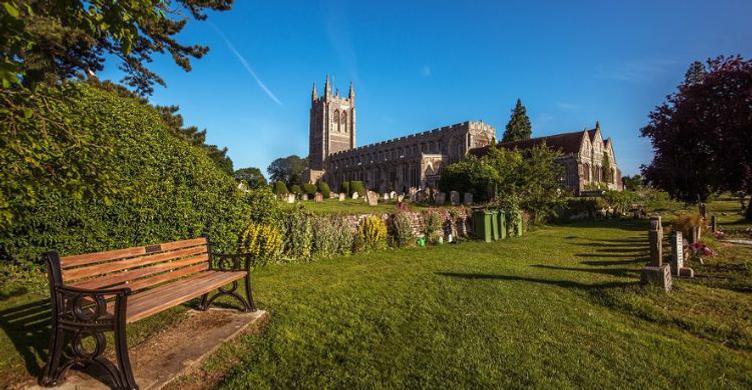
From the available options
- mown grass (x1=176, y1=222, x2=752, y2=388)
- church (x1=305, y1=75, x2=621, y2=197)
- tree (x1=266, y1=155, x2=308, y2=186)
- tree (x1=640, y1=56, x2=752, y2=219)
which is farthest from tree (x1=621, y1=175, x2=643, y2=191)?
tree (x1=266, y1=155, x2=308, y2=186)

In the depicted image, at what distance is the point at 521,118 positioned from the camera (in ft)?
175

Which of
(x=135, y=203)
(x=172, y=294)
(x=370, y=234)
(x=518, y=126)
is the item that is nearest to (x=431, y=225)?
(x=370, y=234)

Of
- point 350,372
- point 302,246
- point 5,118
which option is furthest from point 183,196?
point 350,372

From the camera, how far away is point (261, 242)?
25.5 feet

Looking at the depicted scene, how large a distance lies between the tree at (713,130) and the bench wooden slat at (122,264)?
31.3 feet

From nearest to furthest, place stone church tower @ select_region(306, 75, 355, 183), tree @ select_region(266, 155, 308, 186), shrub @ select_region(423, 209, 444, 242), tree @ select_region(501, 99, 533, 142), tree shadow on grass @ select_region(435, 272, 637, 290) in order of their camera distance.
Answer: tree shadow on grass @ select_region(435, 272, 637, 290)
shrub @ select_region(423, 209, 444, 242)
tree @ select_region(501, 99, 533, 142)
stone church tower @ select_region(306, 75, 355, 183)
tree @ select_region(266, 155, 308, 186)

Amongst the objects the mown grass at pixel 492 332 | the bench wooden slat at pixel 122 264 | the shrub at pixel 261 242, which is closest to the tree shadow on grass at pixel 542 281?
the mown grass at pixel 492 332

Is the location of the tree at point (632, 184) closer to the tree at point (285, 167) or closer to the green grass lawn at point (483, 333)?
the green grass lawn at point (483, 333)

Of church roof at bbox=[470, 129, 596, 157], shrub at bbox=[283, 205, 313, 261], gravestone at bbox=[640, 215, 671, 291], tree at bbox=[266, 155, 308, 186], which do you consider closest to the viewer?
gravestone at bbox=[640, 215, 671, 291]

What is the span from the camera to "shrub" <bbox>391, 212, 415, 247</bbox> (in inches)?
438

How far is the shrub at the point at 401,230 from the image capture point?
11.1 metres

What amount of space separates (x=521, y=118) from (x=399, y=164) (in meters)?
20.1

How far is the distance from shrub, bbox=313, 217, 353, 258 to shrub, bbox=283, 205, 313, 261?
13.2 inches

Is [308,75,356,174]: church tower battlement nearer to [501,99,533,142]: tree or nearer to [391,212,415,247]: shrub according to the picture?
[501,99,533,142]: tree
